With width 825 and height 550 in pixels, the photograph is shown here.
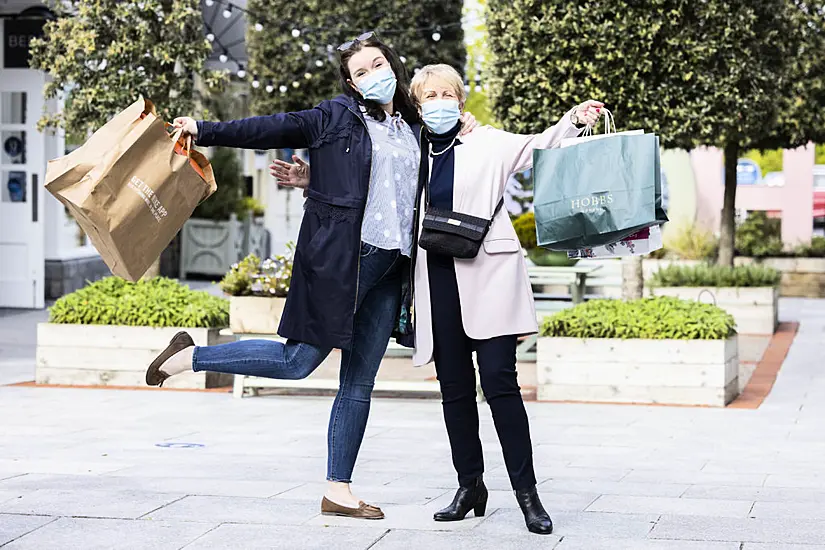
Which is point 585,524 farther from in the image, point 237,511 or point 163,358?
point 163,358

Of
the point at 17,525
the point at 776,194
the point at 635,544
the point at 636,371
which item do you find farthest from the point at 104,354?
the point at 776,194

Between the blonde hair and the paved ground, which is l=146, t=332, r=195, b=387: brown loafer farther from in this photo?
the blonde hair

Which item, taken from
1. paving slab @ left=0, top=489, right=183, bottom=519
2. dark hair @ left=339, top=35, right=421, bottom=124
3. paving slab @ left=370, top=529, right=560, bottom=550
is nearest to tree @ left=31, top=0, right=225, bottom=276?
paving slab @ left=0, top=489, right=183, bottom=519

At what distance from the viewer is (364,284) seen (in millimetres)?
4531

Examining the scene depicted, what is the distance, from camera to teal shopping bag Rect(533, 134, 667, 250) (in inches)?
179

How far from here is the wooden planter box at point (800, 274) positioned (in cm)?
2105

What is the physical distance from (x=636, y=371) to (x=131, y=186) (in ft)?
16.3

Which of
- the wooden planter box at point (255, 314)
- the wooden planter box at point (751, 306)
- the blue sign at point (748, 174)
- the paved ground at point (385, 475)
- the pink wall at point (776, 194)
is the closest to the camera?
the paved ground at point (385, 475)

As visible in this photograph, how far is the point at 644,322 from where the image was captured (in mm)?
8570

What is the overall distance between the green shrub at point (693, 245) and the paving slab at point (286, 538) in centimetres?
1689

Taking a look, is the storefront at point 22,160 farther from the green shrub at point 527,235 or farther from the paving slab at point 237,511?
the paving slab at point 237,511

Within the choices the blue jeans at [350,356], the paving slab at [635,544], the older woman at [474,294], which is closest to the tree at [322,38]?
the older woman at [474,294]

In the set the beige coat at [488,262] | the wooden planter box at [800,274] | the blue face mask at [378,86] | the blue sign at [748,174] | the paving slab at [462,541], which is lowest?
the paving slab at [462,541]

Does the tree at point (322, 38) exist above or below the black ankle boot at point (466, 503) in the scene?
above
